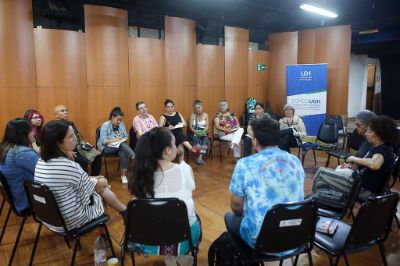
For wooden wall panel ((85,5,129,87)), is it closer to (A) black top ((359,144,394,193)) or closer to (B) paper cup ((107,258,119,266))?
(B) paper cup ((107,258,119,266))

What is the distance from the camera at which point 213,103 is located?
702cm

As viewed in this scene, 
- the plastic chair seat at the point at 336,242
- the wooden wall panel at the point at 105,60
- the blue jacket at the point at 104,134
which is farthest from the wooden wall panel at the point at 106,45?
the plastic chair seat at the point at 336,242

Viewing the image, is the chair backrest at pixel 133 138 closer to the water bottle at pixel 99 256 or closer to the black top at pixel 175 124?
the black top at pixel 175 124

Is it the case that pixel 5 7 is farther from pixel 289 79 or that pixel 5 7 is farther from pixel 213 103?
pixel 289 79

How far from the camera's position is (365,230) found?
5.89 ft

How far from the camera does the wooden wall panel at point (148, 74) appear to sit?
5.77m

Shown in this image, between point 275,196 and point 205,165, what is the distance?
3.79m

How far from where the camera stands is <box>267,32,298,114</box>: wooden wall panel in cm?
782

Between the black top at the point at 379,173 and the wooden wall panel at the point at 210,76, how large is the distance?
A: 4.50 meters

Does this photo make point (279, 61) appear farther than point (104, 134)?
Yes

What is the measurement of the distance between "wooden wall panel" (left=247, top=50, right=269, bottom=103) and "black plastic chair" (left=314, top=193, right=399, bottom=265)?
606 cm

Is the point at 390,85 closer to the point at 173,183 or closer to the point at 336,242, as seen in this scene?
the point at 336,242

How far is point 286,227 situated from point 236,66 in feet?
19.5

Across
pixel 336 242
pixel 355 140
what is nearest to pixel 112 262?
pixel 336 242
